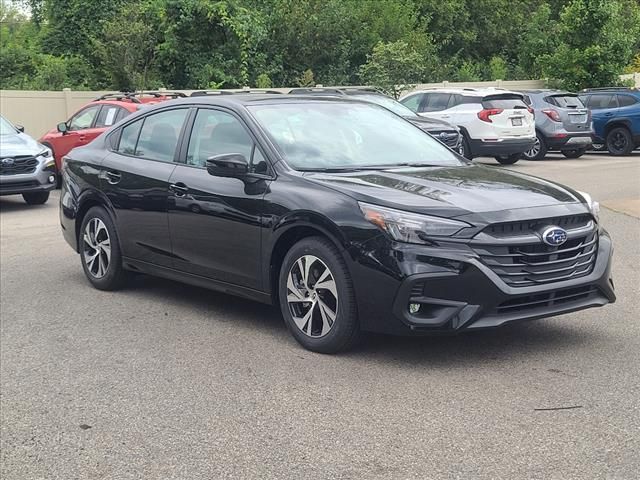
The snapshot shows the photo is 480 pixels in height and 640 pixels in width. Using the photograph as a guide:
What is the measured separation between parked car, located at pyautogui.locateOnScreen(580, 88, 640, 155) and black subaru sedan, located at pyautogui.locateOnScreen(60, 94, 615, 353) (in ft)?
Result: 52.7

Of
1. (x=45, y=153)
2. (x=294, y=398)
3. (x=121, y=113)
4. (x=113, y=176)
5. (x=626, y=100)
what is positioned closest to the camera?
(x=294, y=398)

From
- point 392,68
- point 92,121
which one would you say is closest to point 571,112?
point 392,68

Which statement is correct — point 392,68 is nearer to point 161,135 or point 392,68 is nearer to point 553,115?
point 553,115

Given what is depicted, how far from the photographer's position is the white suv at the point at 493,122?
62.3 feet

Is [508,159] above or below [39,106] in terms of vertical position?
below

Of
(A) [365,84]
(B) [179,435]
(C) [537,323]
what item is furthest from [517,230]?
(A) [365,84]

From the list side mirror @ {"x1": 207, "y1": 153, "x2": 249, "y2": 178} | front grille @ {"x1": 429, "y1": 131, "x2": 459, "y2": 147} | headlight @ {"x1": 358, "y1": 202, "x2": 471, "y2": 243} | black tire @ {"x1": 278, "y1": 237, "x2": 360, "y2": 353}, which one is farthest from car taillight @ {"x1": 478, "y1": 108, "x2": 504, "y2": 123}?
headlight @ {"x1": 358, "y1": 202, "x2": 471, "y2": 243}

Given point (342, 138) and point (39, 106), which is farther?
point (39, 106)

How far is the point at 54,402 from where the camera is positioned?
516 cm

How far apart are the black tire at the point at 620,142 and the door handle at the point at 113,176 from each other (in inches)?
669

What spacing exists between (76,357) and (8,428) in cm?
124

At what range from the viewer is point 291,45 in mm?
31609

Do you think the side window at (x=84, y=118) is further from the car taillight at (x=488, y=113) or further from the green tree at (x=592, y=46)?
the green tree at (x=592, y=46)

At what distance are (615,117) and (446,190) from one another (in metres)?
17.8
